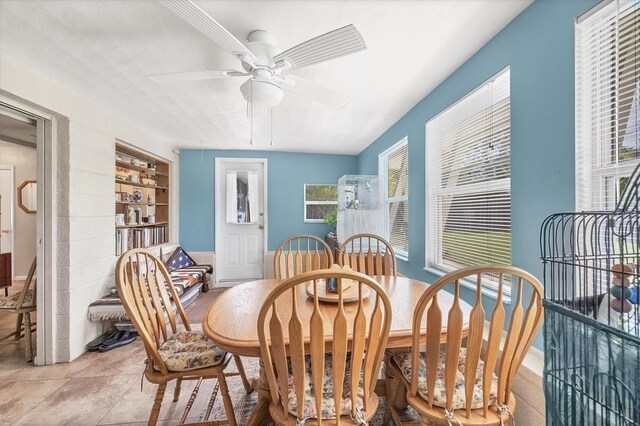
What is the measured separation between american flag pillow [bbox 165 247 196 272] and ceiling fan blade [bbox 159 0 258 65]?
10.7ft

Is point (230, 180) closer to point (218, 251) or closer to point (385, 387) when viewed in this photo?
point (218, 251)

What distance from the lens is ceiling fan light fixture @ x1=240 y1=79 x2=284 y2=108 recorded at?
170 cm

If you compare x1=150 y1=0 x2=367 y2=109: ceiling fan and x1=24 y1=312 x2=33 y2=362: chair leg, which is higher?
x1=150 y1=0 x2=367 y2=109: ceiling fan

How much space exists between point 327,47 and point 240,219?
3.64m

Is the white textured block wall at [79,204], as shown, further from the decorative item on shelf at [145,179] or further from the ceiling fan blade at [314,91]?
the ceiling fan blade at [314,91]

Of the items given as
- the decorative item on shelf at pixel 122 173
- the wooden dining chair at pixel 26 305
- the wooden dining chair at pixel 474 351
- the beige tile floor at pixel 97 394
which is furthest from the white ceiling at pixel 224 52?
the beige tile floor at pixel 97 394

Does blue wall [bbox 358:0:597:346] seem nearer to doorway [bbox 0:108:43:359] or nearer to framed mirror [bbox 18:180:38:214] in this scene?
doorway [bbox 0:108:43:359]

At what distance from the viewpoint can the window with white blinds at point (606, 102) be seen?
41.3 inches

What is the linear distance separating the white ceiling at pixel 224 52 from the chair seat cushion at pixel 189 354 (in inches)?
69.0

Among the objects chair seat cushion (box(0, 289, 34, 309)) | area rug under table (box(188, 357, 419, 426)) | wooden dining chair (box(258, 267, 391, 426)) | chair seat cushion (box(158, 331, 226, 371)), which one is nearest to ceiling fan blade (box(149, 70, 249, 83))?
wooden dining chair (box(258, 267, 391, 426))

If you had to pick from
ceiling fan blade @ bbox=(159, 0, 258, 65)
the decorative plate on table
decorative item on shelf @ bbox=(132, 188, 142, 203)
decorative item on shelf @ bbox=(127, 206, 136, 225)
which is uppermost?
ceiling fan blade @ bbox=(159, 0, 258, 65)

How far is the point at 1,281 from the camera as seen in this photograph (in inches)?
137

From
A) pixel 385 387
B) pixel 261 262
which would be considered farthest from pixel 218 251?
pixel 385 387

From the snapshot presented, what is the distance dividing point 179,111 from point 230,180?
1758mm
